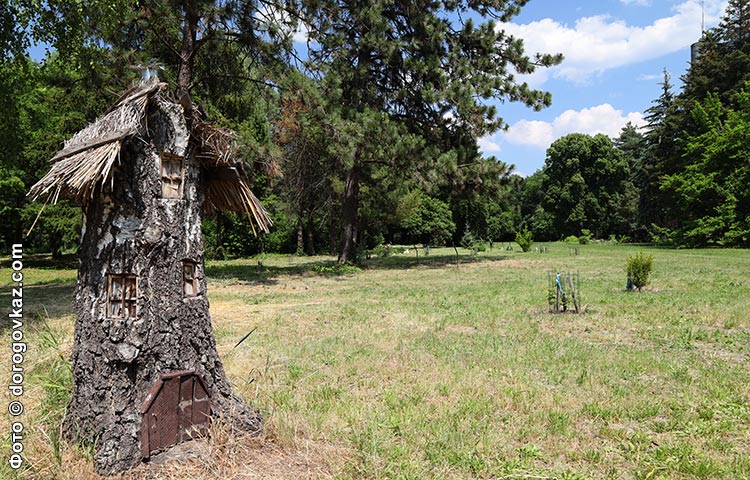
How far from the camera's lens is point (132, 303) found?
297 centimetres

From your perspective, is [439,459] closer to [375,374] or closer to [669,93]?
[375,374]

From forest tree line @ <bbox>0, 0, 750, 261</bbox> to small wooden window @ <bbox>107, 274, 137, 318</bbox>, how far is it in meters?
4.45

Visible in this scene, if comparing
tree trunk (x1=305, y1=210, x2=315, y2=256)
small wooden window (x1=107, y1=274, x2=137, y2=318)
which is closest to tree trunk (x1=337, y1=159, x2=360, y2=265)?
tree trunk (x1=305, y1=210, x2=315, y2=256)

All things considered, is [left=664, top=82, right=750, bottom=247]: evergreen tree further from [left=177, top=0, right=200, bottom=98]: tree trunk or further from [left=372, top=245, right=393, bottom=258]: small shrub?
[left=177, top=0, right=200, bottom=98]: tree trunk

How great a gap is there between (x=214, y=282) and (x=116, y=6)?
9057mm

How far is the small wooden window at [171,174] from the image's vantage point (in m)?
3.12

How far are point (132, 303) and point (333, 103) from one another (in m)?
13.7

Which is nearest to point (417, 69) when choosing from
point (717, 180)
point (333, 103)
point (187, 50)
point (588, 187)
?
point (333, 103)

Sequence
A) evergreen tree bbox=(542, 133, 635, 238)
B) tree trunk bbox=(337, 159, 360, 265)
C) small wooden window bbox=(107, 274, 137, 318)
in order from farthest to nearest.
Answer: evergreen tree bbox=(542, 133, 635, 238) < tree trunk bbox=(337, 159, 360, 265) < small wooden window bbox=(107, 274, 137, 318)

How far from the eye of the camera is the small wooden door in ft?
9.53

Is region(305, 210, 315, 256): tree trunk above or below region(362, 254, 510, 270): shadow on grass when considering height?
above

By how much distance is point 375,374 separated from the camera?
5266 millimetres

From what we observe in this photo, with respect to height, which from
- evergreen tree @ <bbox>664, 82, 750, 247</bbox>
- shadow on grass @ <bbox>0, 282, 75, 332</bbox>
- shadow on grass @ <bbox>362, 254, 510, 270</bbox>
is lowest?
shadow on grass @ <bbox>0, 282, 75, 332</bbox>

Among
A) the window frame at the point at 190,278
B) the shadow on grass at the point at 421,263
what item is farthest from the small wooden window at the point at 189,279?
the shadow on grass at the point at 421,263
